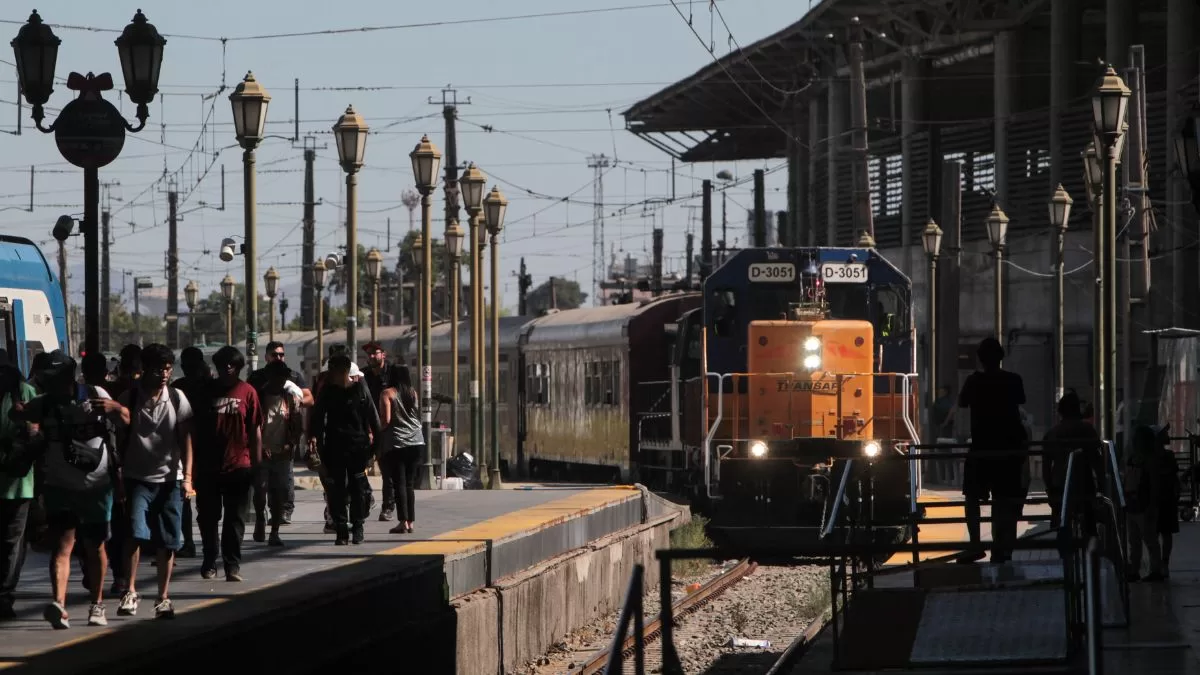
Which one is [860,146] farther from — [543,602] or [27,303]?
[27,303]

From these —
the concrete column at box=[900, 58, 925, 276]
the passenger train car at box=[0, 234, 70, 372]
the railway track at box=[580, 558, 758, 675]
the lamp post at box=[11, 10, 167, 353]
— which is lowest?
the railway track at box=[580, 558, 758, 675]

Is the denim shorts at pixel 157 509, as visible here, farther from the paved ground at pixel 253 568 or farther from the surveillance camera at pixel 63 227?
the surveillance camera at pixel 63 227

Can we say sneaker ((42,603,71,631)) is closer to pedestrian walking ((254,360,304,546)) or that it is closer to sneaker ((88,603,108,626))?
sneaker ((88,603,108,626))

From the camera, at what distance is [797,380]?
25.7 m

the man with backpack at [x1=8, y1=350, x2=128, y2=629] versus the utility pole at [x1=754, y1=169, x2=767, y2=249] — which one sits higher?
the utility pole at [x1=754, y1=169, x2=767, y2=249]

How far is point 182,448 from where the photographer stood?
13320 millimetres

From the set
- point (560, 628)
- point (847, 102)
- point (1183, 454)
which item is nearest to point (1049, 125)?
point (847, 102)

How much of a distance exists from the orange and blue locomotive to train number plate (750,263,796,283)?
0.01 m

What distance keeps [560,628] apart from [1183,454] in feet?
45.9

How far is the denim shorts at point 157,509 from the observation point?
42.5 feet

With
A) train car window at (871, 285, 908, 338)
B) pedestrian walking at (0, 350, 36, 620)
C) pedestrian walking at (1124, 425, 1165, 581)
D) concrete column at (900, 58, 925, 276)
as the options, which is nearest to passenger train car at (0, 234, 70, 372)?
pedestrian walking at (0, 350, 36, 620)

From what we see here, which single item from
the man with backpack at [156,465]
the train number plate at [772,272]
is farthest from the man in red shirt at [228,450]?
the train number plate at [772,272]

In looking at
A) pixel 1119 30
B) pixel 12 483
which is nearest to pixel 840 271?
pixel 12 483

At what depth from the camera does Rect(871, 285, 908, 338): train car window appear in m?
26.6
